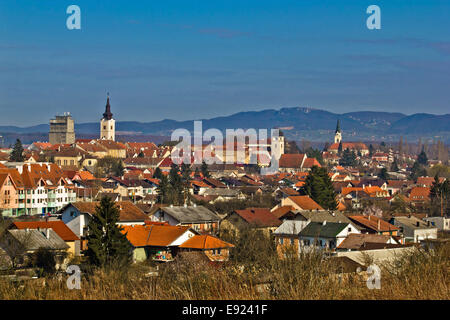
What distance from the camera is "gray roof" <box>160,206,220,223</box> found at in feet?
104

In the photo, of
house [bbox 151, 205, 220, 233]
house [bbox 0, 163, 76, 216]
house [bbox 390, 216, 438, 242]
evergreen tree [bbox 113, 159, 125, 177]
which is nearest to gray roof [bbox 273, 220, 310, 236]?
house [bbox 151, 205, 220, 233]

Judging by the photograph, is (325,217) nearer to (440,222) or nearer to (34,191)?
(440,222)

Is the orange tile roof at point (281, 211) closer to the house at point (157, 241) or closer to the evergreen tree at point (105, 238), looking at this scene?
the house at point (157, 241)

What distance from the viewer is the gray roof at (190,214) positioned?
31.6m

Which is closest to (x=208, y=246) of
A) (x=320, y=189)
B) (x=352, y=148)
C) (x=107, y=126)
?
(x=320, y=189)

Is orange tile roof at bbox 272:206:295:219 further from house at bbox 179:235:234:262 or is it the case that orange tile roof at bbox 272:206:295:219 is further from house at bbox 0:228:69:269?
house at bbox 0:228:69:269

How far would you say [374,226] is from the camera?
32.2 m

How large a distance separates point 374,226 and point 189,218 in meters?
8.30

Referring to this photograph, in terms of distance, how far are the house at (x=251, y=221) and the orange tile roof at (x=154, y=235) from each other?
14.7 ft

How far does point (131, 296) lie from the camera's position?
20.3ft

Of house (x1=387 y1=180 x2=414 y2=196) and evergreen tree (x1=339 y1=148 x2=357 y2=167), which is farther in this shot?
evergreen tree (x1=339 y1=148 x2=357 y2=167)

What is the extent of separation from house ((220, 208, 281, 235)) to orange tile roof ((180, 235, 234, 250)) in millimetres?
5395

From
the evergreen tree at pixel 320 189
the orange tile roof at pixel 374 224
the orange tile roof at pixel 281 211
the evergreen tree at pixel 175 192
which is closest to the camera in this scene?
the orange tile roof at pixel 374 224

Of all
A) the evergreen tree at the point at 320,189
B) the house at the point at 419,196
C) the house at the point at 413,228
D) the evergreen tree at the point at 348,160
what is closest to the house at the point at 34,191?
the evergreen tree at the point at 320,189
